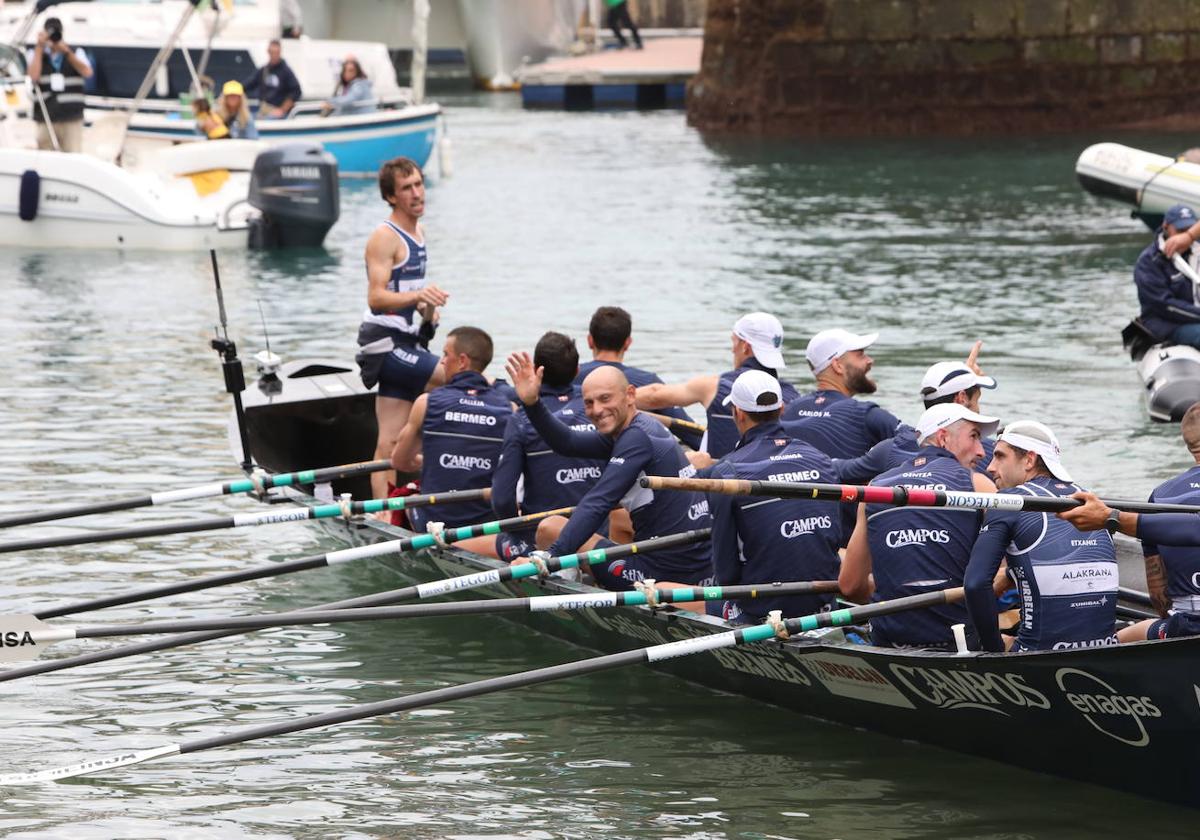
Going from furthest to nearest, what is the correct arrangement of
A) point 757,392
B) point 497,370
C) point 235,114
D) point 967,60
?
1. point 967,60
2. point 235,114
3. point 497,370
4. point 757,392

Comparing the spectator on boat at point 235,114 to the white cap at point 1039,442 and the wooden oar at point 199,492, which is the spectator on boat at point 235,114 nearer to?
the wooden oar at point 199,492

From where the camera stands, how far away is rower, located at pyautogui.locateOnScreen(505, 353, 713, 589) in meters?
9.34

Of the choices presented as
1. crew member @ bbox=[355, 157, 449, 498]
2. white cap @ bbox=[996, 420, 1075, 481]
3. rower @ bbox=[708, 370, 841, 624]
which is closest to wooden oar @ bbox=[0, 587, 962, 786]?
rower @ bbox=[708, 370, 841, 624]

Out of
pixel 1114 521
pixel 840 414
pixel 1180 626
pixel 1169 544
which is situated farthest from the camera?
pixel 840 414

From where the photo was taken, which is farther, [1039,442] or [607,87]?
[607,87]

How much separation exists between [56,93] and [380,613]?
19936 millimetres

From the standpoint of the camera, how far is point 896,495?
7766mm

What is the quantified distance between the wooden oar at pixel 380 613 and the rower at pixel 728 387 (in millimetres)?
1670

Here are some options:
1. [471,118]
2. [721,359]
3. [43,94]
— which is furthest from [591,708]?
[471,118]

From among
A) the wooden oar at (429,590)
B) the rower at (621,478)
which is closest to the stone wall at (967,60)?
the rower at (621,478)

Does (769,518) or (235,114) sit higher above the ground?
(235,114)

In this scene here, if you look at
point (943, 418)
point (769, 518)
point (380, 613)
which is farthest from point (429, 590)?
point (943, 418)

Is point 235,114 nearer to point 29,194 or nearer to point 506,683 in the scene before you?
point 29,194

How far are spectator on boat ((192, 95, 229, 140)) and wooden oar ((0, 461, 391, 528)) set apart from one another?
16.3 meters
